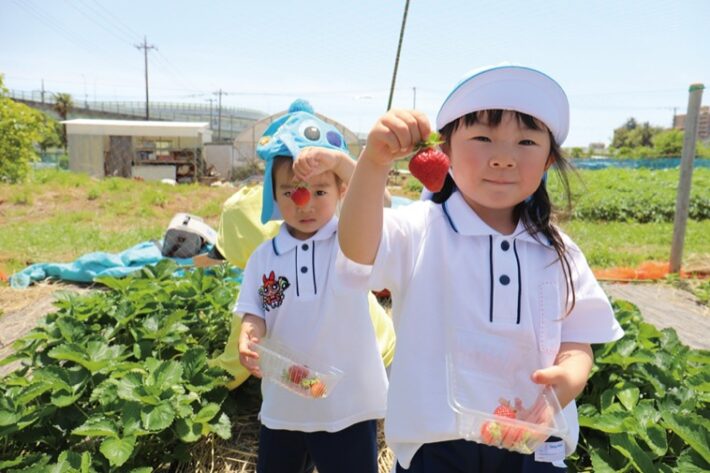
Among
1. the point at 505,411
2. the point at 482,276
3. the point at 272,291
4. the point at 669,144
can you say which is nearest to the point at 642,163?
the point at 669,144

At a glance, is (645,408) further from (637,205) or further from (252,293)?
(637,205)

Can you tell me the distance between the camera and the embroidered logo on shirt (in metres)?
1.89

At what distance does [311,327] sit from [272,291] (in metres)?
0.20

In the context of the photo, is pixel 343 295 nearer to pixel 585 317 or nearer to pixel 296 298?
pixel 296 298

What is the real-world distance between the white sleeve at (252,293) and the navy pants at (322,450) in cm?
43

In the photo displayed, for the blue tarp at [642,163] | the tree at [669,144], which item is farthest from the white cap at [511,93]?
the tree at [669,144]

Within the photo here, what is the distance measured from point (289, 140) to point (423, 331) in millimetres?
936

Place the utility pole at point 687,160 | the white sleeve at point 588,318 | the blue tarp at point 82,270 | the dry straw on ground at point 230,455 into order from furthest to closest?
the utility pole at point 687,160 < the blue tarp at point 82,270 < the dry straw on ground at point 230,455 < the white sleeve at point 588,318

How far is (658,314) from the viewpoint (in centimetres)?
524

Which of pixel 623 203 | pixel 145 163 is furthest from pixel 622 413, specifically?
pixel 145 163

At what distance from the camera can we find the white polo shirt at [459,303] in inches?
49.0

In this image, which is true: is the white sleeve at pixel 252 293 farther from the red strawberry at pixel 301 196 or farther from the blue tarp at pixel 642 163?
the blue tarp at pixel 642 163

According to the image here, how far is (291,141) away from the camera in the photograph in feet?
6.23

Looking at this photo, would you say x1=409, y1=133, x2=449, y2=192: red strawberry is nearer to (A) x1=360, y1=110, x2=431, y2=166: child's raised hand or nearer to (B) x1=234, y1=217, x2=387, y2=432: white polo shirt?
(A) x1=360, y1=110, x2=431, y2=166: child's raised hand
